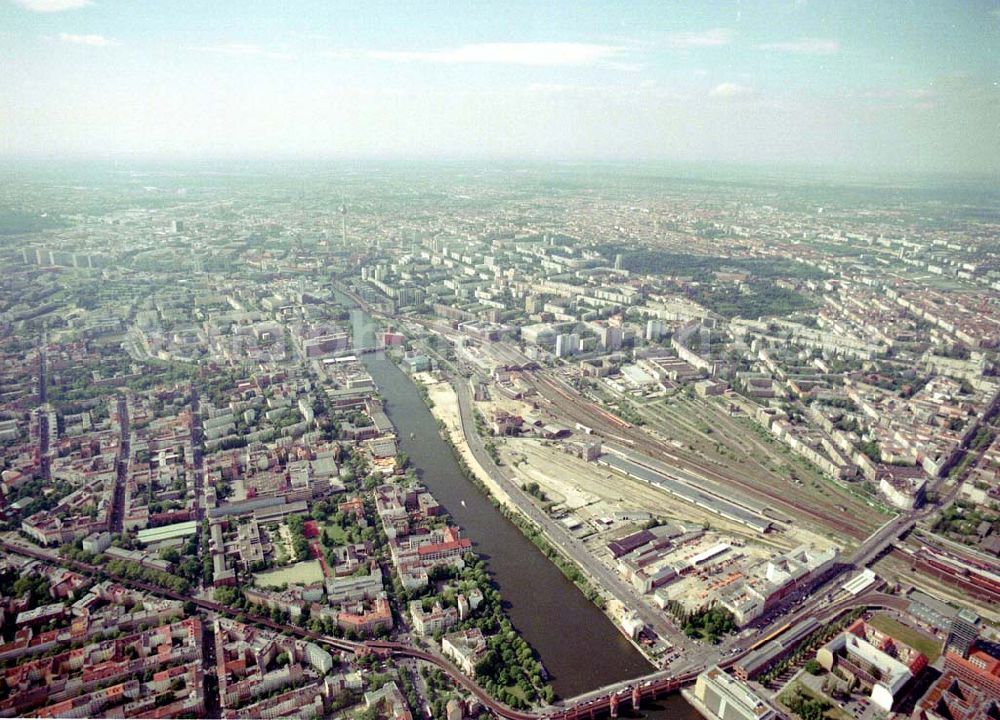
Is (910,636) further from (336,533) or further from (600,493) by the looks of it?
(336,533)

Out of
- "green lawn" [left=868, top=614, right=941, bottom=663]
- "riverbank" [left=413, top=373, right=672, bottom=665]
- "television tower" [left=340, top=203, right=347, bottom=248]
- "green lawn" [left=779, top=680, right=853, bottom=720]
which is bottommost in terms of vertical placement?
"riverbank" [left=413, top=373, right=672, bottom=665]

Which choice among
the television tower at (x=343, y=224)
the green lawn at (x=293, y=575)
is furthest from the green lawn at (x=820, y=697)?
the television tower at (x=343, y=224)

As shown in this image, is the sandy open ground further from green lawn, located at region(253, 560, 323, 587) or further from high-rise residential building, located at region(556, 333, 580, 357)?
high-rise residential building, located at region(556, 333, 580, 357)

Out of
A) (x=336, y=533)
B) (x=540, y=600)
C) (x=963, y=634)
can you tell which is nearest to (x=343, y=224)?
(x=336, y=533)

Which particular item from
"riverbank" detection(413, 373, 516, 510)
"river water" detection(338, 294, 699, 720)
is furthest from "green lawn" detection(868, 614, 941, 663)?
"riverbank" detection(413, 373, 516, 510)

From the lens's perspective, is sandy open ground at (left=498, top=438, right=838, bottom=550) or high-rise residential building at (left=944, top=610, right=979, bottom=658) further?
sandy open ground at (left=498, top=438, right=838, bottom=550)

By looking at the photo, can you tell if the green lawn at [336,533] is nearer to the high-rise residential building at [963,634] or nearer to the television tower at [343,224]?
the high-rise residential building at [963,634]

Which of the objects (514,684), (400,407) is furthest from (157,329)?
(514,684)
